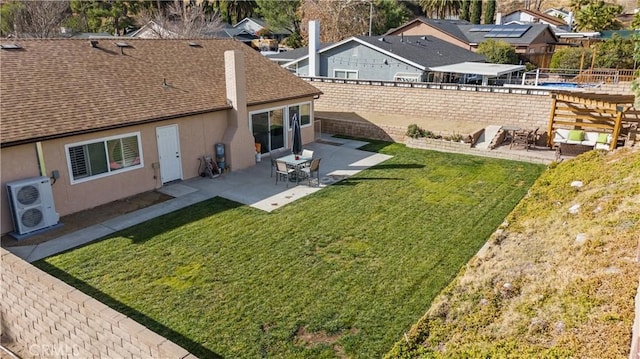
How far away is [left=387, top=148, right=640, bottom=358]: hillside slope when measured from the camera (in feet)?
19.6

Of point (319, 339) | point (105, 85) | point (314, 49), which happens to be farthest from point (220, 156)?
point (314, 49)

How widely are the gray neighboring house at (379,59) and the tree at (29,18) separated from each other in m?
28.3

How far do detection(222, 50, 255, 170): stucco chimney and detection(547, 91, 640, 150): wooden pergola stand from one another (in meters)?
13.0

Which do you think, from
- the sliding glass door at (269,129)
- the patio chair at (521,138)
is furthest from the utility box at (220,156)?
the patio chair at (521,138)

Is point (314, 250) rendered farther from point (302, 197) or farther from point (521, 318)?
point (521, 318)

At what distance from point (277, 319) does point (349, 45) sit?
2555cm

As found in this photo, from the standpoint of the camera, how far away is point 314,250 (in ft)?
34.4

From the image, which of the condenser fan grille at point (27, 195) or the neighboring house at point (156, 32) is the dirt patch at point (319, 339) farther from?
the neighboring house at point (156, 32)

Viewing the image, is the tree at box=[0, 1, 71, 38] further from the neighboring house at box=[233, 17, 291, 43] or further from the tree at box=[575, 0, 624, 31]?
the tree at box=[575, 0, 624, 31]

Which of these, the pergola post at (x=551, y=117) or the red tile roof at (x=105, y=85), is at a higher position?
the red tile roof at (x=105, y=85)

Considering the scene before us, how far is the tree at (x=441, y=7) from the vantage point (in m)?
76.4

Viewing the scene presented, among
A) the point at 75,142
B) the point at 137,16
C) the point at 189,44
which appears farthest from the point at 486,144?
the point at 137,16

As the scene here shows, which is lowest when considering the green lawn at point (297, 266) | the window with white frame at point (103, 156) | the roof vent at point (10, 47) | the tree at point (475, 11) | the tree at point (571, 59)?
the green lawn at point (297, 266)

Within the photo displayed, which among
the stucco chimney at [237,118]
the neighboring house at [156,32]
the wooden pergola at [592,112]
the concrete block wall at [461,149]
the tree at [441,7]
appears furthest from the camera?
the tree at [441,7]
